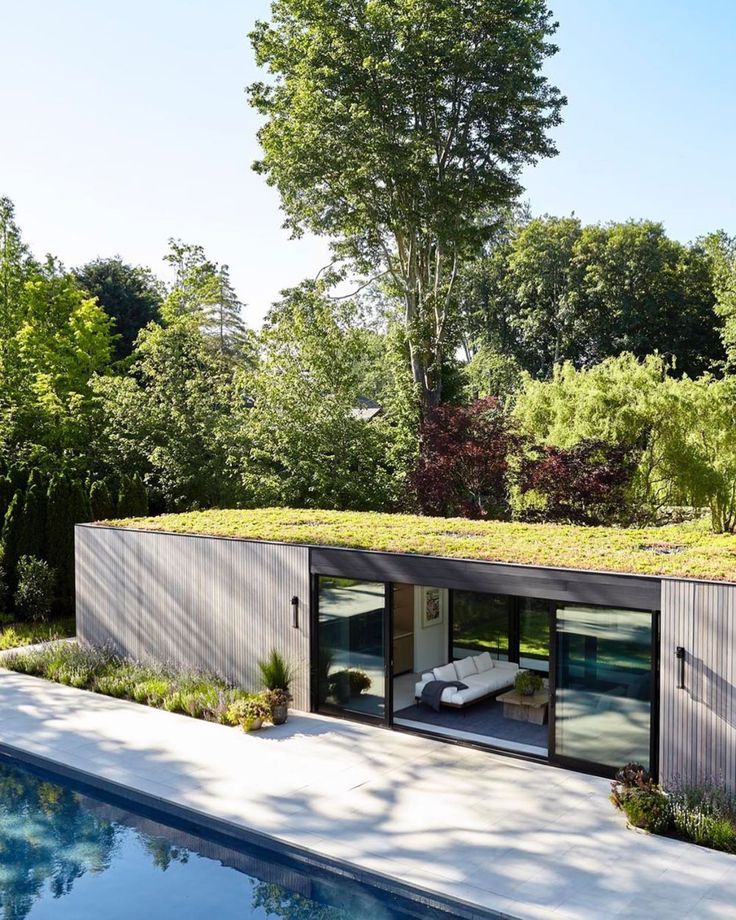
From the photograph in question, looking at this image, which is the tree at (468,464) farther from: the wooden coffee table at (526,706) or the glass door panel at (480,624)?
the wooden coffee table at (526,706)

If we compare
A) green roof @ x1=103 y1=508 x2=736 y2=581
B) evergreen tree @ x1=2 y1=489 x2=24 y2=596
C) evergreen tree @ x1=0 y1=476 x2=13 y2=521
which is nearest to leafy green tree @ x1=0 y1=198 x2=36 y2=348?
evergreen tree @ x1=0 y1=476 x2=13 y2=521

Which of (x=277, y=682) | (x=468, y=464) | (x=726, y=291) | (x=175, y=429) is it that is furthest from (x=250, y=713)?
(x=726, y=291)

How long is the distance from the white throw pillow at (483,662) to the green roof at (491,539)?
2.09 metres

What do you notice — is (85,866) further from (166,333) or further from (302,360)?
(166,333)

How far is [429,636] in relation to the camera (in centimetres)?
1391

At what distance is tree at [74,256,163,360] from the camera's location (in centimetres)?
4047

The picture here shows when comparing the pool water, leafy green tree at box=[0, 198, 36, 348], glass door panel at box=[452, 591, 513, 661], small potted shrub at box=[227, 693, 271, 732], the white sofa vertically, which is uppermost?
leafy green tree at box=[0, 198, 36, 348]

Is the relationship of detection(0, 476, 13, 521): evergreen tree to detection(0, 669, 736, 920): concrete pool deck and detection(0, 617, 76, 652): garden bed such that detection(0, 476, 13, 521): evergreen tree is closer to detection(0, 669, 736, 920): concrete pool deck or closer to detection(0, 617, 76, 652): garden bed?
detection(0, 617, 76, 652): garden bed

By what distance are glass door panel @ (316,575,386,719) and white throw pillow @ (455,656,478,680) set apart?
1.70 m

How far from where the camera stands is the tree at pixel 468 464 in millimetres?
18312

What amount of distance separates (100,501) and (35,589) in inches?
99.2

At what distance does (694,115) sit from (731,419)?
7863 millimetres

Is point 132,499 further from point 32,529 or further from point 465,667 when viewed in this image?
point 465,667

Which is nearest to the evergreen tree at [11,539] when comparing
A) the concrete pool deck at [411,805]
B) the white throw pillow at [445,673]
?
the concrete pool deck at [411,805]
